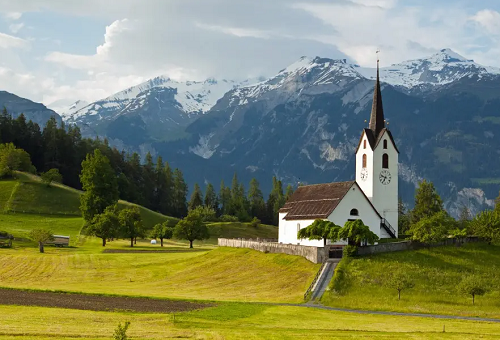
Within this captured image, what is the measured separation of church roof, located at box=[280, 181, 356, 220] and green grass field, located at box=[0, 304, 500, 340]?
3020 cm

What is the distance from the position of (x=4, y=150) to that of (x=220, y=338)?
147072mm

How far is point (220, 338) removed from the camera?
37.3m

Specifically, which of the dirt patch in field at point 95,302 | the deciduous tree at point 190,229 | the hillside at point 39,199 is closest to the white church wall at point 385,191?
the deciduous tree at point 190,229

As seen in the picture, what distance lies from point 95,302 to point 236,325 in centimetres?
1691

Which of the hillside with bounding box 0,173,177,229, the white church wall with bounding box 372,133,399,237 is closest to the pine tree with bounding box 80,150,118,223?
the hillside with bounding box 0,173,177,229

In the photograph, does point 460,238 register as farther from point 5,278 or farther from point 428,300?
point 5,278

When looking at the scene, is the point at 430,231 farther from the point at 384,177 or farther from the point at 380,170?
the point at 380,170

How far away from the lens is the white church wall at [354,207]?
8069 cm

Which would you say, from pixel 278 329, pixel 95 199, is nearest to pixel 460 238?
pixel 278 329

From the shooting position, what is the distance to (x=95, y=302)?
5500cm

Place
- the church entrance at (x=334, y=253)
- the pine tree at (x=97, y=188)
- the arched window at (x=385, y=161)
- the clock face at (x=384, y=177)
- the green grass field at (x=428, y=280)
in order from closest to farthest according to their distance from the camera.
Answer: the green grass field at (x=428, y=280) < the church entrance at (x=334, y=253) < the clock face at (x=384, y=177) < the arched window at (x=385, y=161) < the pine tree at (x=97, y=188)

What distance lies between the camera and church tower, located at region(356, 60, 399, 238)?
312ft

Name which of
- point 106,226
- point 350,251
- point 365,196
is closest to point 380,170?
point 365,196

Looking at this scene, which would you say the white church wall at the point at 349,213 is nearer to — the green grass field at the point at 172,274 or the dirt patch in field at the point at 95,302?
the green grass field at the point at 172,274
